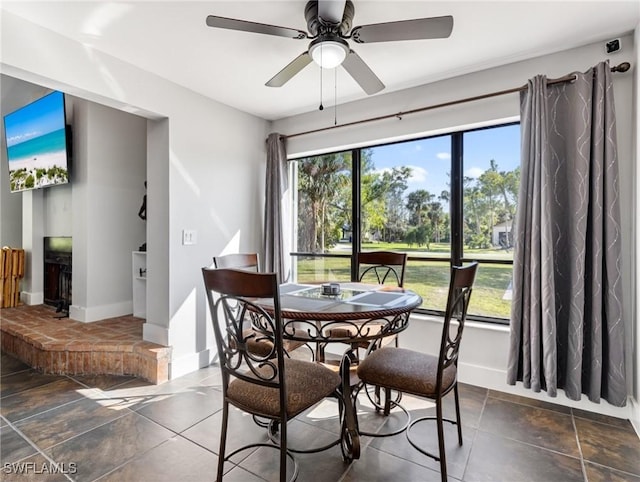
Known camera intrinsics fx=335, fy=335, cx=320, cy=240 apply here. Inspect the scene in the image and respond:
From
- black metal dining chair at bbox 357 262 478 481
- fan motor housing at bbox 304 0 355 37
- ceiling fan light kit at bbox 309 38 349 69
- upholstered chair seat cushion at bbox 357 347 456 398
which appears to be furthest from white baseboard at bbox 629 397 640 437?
fan motor housing at bbox 304 0 355 37

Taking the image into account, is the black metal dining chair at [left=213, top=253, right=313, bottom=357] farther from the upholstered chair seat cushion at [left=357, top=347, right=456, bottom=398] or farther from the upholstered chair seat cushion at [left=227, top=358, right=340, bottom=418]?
the upholstered chair seat cushion at [left=357, top=347, right=456, bottom=398]

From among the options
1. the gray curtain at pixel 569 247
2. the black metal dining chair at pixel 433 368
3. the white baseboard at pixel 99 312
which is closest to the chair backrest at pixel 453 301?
the black metal dining chair at pixel 433 368

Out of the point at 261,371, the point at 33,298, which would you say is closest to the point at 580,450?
the point at 261,371

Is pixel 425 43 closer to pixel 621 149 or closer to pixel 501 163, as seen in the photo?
pixel 501 163

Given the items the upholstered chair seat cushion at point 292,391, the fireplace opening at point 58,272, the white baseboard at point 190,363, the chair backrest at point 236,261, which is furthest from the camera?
the fireplace opening at point 58,272

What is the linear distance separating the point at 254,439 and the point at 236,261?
4.21 ft

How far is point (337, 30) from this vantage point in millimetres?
1792

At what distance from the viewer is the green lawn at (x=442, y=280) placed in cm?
273

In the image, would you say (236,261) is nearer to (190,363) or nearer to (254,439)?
(190,363)

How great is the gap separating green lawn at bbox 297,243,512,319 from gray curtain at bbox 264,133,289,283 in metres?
0.51

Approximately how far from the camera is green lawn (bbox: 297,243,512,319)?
273 cm

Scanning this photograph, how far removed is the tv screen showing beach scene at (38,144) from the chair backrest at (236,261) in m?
2.28

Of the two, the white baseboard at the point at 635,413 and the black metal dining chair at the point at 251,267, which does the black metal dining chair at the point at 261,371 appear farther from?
the white baseboard at the point at 635,413

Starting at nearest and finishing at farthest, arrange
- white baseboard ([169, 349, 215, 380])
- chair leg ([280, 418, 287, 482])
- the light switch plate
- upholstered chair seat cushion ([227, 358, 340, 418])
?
chair leg ([280, 418, 287, 482]), upholstered chair seat cushion ([227, 358, 340, 418]), white baseboard ([169, 349, 215, 380]), the light switch plate
